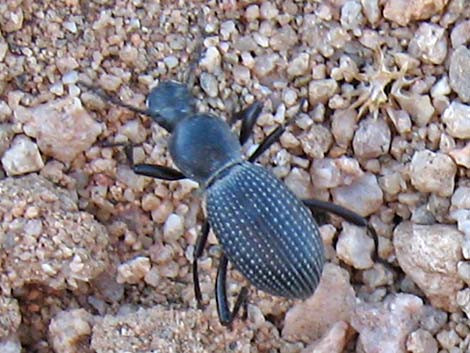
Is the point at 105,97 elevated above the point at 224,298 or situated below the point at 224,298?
above

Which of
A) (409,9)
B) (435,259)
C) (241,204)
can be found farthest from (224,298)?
(409,9)

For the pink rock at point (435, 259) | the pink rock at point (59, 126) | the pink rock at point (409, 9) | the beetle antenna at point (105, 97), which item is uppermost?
the pink rock at point (409, 9)

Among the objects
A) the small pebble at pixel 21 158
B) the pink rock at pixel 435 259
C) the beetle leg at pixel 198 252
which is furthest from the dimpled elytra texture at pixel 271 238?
the small pebble at pixel 21 158

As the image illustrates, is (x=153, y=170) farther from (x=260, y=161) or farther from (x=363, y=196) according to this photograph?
(x=363, y=196)

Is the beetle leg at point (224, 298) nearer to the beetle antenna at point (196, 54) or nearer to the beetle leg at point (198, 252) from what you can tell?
the beetle leg at point (198, 252)

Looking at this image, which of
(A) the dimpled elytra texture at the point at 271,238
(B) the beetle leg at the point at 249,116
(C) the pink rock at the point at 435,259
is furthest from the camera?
(B) the beetle leg at the point at 249,116

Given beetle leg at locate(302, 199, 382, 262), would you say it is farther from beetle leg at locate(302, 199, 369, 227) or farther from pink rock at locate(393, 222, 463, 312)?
pink rock at locate(393, 222, 463, 312)

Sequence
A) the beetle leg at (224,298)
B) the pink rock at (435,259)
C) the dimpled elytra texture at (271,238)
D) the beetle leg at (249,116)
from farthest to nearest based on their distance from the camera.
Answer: the beetle leg at (249,116) → the beetle leg at (224,298) → the pink rock at (435,259) → the dimpled elytra texture at (271,238)
